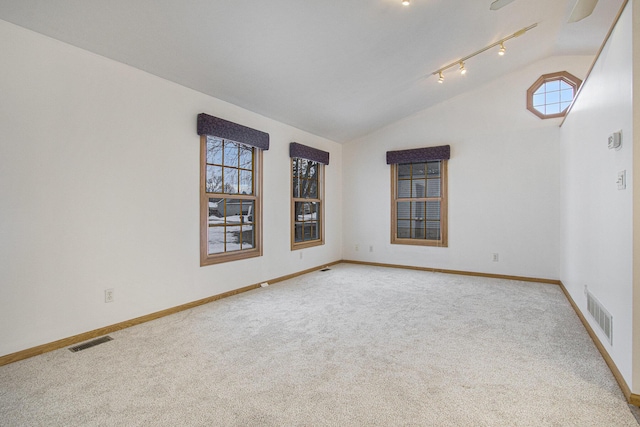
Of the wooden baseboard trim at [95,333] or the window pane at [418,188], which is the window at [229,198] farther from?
the window pane at [418,188]

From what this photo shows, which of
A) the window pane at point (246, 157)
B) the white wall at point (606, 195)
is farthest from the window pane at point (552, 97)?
the window pane at point (246, 157)

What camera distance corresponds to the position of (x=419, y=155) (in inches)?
225

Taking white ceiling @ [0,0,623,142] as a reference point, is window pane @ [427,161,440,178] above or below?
below

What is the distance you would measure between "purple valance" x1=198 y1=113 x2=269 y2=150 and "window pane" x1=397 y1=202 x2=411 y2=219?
Result: 2.76m

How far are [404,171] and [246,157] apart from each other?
2960mm

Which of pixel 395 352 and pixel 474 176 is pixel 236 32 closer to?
pixel 395 352

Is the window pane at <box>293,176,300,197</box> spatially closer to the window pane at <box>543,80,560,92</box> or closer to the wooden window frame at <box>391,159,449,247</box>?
the wooden window frame at <box>391,159,449,247</box>

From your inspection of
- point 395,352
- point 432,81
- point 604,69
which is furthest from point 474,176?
point 395,352

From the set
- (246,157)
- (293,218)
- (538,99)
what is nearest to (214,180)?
(246,157)

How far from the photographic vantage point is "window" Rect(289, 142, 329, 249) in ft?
17.6

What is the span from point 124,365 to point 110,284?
930 millimetres

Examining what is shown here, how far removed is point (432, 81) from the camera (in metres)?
4.79

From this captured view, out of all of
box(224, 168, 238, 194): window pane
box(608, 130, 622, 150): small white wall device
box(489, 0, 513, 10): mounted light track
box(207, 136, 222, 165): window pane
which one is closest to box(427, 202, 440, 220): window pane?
box(489, 0, 513, 10): mounted light track

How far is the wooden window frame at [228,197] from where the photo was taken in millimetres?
3814
